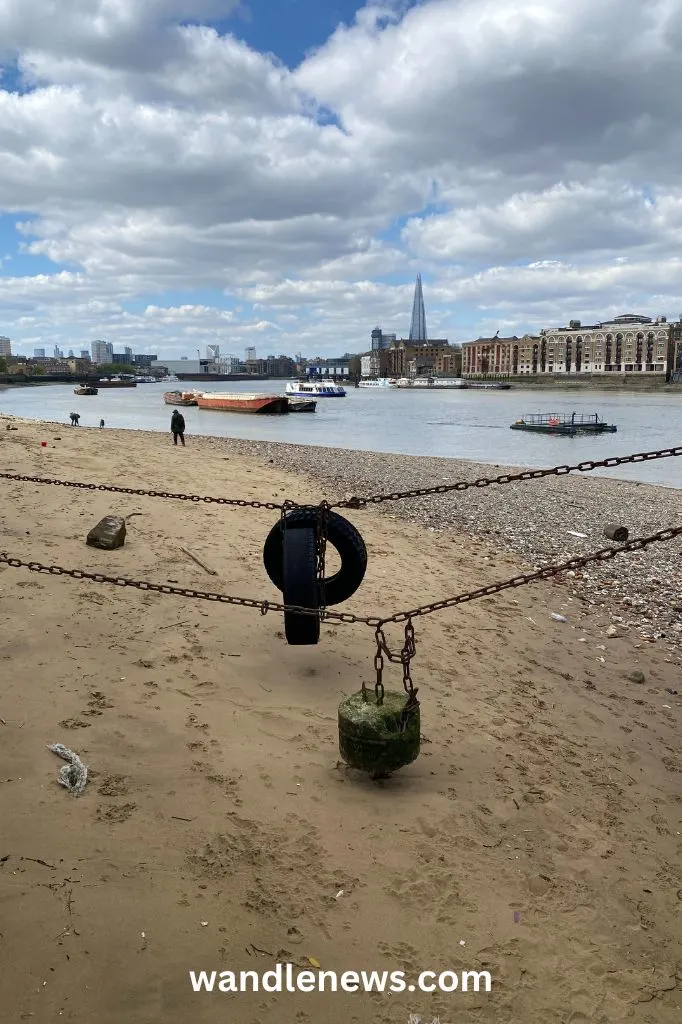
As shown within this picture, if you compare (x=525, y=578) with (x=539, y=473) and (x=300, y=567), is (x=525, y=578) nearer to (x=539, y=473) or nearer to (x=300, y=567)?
(x=539, y=473)

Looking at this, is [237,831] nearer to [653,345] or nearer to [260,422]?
[260,422]

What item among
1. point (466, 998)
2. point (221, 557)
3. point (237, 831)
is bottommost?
point (466, 998)

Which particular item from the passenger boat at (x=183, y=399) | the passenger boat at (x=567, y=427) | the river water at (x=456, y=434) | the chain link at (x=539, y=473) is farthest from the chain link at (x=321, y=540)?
the passenger boat at (x=183, y=399)

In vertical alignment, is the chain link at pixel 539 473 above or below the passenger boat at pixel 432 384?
below

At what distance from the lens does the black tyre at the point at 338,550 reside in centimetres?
568

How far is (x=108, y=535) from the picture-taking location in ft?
28.4

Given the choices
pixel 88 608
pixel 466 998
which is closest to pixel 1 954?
pixel 466 998

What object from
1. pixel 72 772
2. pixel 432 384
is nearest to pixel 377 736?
pixel 72 772

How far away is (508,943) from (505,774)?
5.56 ft

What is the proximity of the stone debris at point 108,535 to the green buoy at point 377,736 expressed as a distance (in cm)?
510

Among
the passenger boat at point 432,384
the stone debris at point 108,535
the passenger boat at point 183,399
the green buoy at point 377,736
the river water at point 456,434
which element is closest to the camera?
the green buoy at point 377,736

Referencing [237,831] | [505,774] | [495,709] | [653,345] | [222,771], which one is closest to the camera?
[237,831]

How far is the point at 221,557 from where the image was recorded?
30.9ft

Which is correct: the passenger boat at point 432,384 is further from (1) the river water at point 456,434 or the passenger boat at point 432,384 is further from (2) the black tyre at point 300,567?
(2) the black tyre at point 300,567
